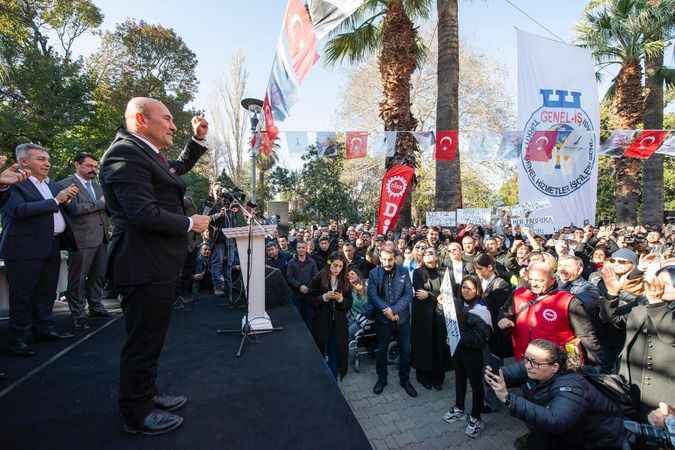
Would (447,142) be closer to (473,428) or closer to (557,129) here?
(557,129)

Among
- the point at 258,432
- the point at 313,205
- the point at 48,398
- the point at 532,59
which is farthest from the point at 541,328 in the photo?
the point at 313,205

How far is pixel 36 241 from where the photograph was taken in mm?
3107

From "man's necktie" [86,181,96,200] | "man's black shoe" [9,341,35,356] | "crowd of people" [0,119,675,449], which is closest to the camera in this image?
"crowd of people" [0,119,675,449]

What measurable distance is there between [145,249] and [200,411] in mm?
1001

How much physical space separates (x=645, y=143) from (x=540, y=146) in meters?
4.45

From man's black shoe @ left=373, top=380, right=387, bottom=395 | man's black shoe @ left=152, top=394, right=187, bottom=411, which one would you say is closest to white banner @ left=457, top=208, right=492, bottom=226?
man's black shoe @ left=373, top=380, right=387, bottom=395

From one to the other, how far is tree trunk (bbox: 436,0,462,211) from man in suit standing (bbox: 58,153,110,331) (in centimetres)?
777

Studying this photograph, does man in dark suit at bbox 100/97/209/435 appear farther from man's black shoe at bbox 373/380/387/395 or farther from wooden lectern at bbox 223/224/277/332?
man's black shoe at bbox 373/380/387/395

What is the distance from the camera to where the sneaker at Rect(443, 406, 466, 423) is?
358 centimetres

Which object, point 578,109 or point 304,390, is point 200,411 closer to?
point 304,390

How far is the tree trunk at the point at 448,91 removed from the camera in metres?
9.23

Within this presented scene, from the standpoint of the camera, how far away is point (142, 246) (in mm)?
Answer: 1739

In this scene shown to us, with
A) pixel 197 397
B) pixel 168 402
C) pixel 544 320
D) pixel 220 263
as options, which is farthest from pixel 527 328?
pixel 220 263

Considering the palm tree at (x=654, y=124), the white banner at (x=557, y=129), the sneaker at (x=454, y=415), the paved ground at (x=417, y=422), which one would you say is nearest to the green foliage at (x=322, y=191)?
the white banner at (x=557, y=129)
